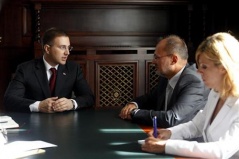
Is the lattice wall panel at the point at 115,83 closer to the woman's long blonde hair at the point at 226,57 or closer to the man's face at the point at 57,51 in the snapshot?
the man's face at the point at 57,51

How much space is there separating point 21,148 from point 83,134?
1.66ft

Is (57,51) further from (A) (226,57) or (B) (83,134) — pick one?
(A) (226,57)

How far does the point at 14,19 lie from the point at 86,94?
2342 millimetres

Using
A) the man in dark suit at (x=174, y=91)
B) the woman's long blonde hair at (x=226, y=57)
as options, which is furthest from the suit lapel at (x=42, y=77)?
the woman's long blonde hair at (x=226, y=57)

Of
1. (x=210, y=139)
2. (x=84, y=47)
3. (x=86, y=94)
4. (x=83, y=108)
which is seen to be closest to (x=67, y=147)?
(x=210, y=139)

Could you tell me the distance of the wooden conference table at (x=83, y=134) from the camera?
7.07ft

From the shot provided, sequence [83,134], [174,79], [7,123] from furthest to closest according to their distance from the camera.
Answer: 1. [174,79]
2. [7,123]
3. [83,134]

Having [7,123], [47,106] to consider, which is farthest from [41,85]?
[7,123]

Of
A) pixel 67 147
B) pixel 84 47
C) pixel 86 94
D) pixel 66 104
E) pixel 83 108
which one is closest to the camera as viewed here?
pixel 67 147

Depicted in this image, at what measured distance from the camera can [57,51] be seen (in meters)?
4.00

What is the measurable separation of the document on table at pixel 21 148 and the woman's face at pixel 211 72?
85 cm

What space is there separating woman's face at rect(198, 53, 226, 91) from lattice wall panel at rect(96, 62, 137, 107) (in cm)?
330

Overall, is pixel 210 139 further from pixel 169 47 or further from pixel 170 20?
pixel 170 20

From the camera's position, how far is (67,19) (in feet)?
20.0
